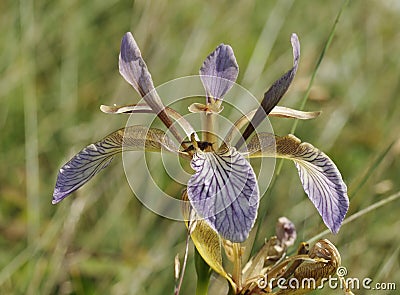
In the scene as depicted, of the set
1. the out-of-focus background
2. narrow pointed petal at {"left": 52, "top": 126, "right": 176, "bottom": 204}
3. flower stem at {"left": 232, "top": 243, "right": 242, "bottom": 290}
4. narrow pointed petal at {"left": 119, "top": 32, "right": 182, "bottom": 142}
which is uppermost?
narrow pointed petal at {"left": 119, "top": 32, "right": 182, "bottom": 142}

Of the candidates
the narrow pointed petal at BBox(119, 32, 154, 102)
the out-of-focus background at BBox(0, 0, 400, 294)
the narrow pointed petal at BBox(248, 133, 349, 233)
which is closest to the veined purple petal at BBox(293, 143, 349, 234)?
the narrow pointed petal at BBox(248, 133, 349, 233)

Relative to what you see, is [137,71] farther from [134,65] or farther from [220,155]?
[220,155]

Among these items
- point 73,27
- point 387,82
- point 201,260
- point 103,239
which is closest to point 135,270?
point 103,239

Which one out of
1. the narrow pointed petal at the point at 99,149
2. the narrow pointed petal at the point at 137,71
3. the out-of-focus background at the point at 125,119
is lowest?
the out-of-focus background at the point at 125,119

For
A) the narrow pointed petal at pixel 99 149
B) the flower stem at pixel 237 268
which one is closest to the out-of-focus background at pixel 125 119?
the flower stem at pixel 237 268

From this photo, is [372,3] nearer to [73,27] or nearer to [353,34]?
[353,34]

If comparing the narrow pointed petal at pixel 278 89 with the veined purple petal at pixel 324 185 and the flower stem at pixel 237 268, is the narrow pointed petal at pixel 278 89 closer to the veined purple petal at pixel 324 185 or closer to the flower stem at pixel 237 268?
the veined purple petal at pixel 324 185

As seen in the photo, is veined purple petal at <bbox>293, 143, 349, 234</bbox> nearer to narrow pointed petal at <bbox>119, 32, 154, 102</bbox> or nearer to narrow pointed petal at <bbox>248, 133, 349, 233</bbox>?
narrow pointed petal at <bbox>248, 133, 349, 233</bbox>
